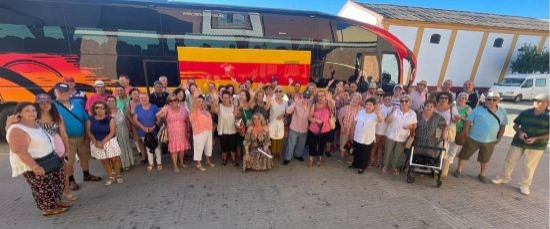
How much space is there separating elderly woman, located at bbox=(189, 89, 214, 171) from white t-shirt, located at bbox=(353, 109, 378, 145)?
269 cm

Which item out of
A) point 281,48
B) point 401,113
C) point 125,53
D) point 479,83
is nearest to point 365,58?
point 281,48

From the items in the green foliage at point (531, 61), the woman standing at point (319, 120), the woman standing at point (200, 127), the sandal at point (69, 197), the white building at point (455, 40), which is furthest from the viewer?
the green foliage at point (531, 61)

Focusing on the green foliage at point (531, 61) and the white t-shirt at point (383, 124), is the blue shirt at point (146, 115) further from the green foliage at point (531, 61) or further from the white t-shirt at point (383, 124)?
the green foliage at point (531, 61)

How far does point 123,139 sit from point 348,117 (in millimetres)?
4194

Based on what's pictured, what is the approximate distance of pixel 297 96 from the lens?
15.9ft

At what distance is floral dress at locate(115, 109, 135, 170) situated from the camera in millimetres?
4242

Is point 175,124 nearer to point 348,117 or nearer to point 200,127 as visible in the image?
point 200,127

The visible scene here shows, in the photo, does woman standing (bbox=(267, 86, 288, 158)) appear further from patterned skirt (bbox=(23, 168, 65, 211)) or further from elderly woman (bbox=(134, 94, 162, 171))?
patterned skirt (bbox=(23, 168, 65, 211))

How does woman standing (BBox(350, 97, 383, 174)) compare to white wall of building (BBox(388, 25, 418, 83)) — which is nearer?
woman standing (BBox(350, 97, 383, 174))

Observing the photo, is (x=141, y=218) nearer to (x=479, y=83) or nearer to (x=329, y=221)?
(x=329, y=221)

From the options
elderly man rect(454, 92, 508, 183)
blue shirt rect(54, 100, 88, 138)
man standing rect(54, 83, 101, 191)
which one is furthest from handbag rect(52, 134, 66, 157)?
elderly man rect(454, 92, 508, 183)

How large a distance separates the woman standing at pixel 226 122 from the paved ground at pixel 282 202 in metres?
0.47

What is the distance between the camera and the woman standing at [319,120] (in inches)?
182

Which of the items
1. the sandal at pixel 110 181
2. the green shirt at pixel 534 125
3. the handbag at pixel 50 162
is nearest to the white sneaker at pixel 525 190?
the green shirt at pixel 534 125
